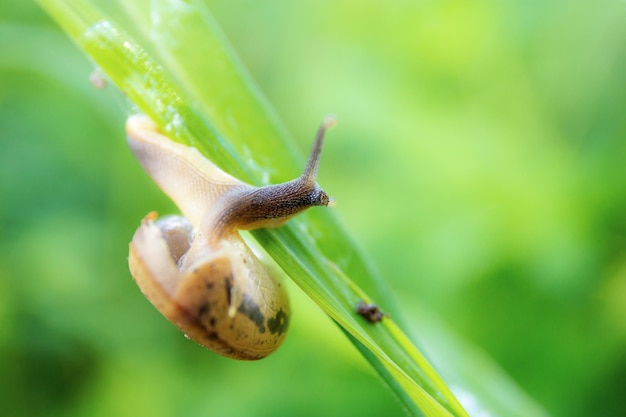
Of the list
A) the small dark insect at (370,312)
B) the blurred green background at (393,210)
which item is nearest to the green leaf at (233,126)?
the small dark insect at (370,312)

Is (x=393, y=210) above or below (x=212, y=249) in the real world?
below

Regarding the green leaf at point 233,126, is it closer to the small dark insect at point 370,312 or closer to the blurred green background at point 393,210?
the small dark insect at point 370,312

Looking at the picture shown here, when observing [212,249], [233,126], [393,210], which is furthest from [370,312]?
[393,210]

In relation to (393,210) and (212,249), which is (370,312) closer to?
(212,249)

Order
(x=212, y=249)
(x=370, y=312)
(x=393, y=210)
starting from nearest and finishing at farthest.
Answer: (x=370, y=312)
(x=212, y=249)
(x=393, y=210)

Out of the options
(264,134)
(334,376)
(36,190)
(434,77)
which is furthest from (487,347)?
(36,190)

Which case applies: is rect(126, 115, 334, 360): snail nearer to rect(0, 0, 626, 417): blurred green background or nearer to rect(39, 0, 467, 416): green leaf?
rect(39, 0, 467, 416): green leaf

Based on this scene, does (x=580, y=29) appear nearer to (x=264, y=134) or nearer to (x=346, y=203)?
(x=346, y=203)
